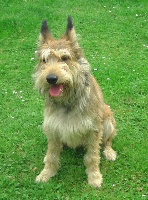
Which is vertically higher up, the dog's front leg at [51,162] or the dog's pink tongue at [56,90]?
the dog's pink tongue at [56,90]

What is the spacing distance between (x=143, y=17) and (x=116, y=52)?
8.48 ft

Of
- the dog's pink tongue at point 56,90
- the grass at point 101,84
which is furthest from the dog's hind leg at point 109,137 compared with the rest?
the dog's pink tongue at point 56,90

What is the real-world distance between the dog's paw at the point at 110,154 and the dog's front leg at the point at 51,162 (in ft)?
2.55

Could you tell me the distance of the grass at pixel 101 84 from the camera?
564 cm

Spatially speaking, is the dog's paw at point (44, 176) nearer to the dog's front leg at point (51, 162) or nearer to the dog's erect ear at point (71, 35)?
the dog's front leg at point (51, 162)

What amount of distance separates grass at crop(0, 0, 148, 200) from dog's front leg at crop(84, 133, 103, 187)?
122mm

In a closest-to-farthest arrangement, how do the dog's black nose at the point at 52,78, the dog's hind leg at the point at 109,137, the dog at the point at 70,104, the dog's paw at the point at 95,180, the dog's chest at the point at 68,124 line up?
the dog's black nose at the point at 52,78 → the dog at the point at 70,104 → the dog's chest at the point at 68,124 → the dog's paw at the point at 95,180 → the dog's hind leg at the point at 109,137

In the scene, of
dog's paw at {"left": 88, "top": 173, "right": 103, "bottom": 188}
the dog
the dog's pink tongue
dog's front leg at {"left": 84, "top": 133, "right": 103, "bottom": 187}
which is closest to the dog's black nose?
the dog

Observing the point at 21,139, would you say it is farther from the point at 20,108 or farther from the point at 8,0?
the point at 8,0

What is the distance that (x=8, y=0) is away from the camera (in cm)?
1288

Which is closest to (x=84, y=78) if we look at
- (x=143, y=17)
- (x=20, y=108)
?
(x=20, y=108)

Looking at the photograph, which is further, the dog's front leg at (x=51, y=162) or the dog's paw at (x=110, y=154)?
the dog's paw at (x=110, y=154)

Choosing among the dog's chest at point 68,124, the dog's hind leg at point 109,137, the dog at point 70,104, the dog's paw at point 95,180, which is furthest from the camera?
the dog's hind leg at point 109,137

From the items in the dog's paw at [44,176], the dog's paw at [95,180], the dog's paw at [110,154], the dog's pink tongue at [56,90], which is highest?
the dog's pink tongue at [56,90]
